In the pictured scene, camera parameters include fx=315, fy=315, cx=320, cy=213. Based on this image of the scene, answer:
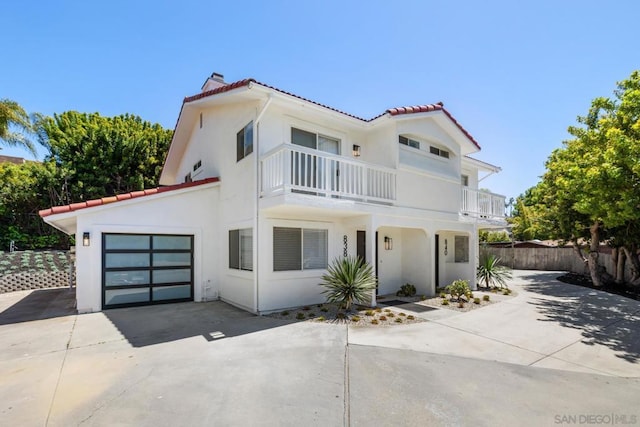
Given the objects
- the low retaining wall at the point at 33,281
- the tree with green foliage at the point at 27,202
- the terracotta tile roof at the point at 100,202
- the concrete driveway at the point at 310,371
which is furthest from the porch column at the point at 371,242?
the tree with green foliage at the point at 27,202

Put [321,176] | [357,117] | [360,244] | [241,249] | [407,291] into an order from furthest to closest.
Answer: [407,291] → [360,244] → [357,117] → [241,249] → [321,176]

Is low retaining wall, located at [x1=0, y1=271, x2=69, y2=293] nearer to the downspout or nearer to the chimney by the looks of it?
the chimney

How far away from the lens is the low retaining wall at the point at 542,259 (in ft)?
67.2

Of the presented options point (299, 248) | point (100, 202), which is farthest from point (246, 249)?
point (100, 202)

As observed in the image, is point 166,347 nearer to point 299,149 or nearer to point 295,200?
point 295,200

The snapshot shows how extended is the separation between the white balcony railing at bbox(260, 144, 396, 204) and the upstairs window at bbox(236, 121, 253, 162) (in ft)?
3.60

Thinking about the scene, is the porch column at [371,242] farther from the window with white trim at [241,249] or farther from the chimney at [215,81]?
the chimney at [215,81]

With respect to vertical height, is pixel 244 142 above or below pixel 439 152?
below

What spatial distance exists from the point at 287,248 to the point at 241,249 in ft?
5.04

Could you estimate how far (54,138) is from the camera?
64.5 feet

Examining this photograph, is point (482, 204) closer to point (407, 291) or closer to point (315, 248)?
point (407, 291)

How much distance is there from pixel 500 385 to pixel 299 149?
6.03 m

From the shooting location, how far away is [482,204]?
13625mm

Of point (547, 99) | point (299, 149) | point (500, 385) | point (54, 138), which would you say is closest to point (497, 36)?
point (547, 99)
